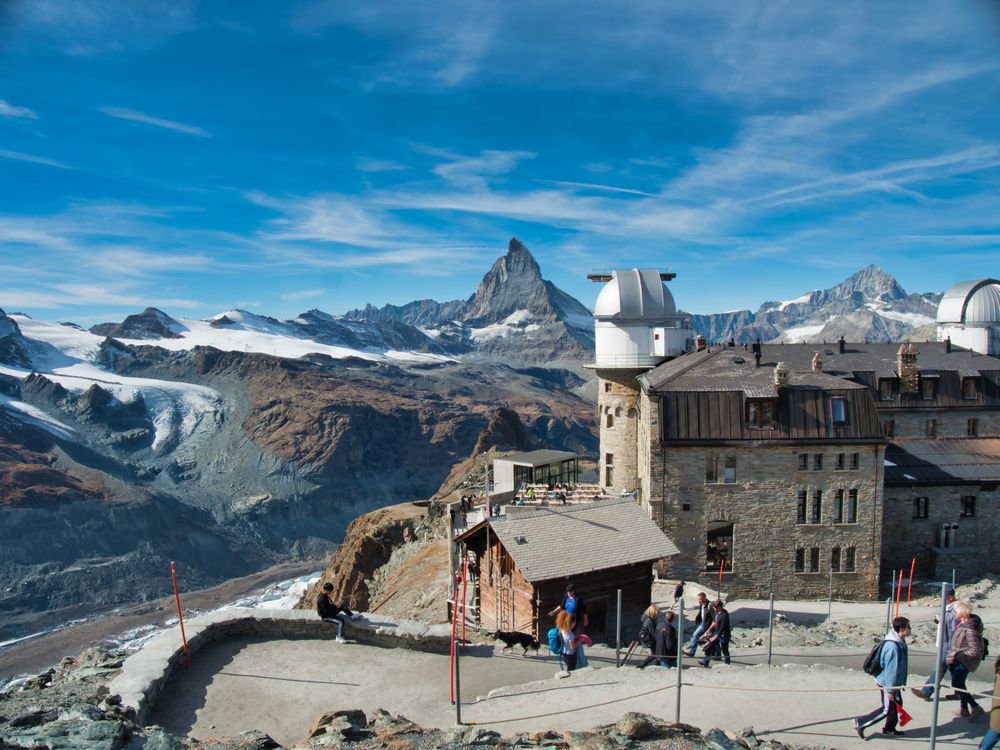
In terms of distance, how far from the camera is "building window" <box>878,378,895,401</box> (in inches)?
1689

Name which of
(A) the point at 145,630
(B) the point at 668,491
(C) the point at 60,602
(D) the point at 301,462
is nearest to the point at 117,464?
(D) the point at 301,462

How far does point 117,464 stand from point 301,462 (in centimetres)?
5049

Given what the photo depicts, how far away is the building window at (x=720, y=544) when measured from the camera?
31953mm

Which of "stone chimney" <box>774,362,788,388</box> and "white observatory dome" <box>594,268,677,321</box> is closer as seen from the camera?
"stone chimney" <box>774,362,788,388</box>

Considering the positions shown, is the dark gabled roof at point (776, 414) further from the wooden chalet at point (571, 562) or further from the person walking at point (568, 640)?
the person walking at point (568, 640)

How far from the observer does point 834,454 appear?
3162 cm

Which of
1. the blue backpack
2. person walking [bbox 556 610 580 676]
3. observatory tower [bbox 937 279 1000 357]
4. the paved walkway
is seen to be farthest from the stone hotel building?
observatory tower [bbox 937 279 1000 357]

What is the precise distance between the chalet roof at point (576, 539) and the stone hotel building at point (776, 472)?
875cm

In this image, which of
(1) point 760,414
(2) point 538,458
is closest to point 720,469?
(1) point 760,414

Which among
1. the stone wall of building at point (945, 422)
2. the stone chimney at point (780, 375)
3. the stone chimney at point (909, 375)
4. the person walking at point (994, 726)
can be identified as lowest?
the person walking at point (994, 726)

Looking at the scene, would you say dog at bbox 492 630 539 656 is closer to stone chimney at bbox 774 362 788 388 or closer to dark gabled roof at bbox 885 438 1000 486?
stone chimney at bbox 774 362 788 388

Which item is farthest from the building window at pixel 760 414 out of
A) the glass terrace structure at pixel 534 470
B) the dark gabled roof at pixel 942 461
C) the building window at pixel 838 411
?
the glass terrace structure at pixel 534 470

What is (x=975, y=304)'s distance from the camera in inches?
2167

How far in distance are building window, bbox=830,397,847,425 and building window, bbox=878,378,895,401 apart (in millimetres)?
13307
